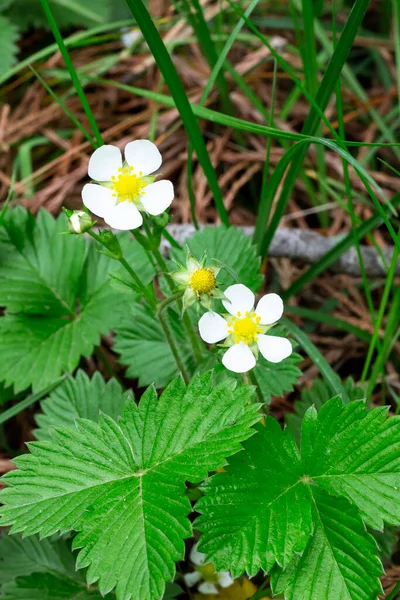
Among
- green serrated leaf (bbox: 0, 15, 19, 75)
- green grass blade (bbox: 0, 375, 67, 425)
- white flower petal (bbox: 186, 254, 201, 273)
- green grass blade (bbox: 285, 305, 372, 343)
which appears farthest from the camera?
green serrated leaf (bbox: 0, 15, 19, 75)

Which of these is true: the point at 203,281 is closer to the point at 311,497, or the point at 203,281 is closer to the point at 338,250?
the point at 311,497

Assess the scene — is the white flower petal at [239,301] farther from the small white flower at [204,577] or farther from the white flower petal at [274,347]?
the small white flower at [204,577]

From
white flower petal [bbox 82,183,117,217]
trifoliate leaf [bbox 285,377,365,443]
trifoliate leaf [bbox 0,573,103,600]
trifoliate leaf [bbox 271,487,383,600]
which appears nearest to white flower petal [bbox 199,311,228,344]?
white flower petal [bbox 82,183,117,217]

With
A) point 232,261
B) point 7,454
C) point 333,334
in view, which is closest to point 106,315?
point 232,261

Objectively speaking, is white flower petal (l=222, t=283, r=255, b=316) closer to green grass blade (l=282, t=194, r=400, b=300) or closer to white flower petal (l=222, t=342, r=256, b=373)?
white flower petal (l=222, t=342, r=256, b=373)

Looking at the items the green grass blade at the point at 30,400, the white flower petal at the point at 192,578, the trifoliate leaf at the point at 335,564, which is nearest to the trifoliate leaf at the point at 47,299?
the green grass blade at the point at 30,400

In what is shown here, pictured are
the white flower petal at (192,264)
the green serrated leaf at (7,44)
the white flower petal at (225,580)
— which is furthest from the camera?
the green serrated leaf at (7,44)

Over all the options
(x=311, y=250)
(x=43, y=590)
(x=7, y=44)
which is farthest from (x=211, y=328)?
(x=7, y=44)
